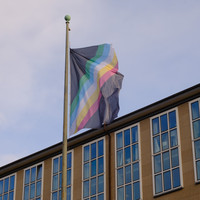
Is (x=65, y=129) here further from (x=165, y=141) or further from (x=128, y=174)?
(x=128, y=174)

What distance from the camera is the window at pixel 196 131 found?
109 ft

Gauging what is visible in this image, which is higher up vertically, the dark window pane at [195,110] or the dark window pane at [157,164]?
the dark window pane at [195,110]

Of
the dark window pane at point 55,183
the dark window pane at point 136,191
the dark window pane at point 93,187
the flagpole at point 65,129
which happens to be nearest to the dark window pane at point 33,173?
the dark window pane at point 55,183

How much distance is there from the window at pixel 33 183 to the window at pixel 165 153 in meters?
10.7

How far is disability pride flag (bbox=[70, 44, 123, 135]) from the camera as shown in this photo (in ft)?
75.3

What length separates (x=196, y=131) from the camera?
112 ft

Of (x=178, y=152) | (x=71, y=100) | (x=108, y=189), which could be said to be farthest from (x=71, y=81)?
(x=108, y=189)

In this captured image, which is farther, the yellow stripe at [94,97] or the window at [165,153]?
the window at [165,153]

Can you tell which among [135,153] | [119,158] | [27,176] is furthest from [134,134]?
[27,176]

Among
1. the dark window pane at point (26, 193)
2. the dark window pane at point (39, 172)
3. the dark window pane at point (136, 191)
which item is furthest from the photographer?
the dark window pane at point (26, 193)

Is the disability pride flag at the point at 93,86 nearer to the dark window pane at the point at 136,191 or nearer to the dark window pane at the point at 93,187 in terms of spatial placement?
the dark window pane at the point at 136,191

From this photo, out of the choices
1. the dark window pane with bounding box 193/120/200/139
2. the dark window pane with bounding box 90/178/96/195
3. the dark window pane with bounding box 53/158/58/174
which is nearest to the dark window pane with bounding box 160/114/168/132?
the dark window pane with bounding box 193/120/200/139

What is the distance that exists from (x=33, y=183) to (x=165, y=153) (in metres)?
12.4

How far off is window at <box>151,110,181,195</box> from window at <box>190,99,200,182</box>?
1.11 m
